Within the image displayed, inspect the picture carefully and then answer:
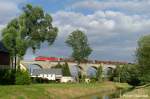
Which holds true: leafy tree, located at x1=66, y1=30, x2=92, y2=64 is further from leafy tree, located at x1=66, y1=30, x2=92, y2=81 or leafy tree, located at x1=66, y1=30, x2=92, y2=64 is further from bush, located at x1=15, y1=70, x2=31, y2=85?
bush, located at x1=15, y1=70, x2=31, y2=85

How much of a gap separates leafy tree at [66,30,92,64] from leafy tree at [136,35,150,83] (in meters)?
32.5

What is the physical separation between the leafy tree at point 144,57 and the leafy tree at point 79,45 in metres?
32.5

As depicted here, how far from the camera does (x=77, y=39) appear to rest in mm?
129500

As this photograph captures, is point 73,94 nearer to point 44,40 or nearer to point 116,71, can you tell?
point 44,40

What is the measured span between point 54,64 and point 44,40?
57342mm

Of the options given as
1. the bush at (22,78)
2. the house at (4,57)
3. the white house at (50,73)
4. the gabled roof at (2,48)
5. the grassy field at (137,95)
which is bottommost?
the grassy field at (137,95)

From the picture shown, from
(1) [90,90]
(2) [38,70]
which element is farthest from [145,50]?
(2) [38,70]

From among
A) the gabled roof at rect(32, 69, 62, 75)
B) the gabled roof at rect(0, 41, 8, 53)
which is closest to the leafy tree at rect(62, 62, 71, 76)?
the gabled roof at rect(32, 69, 62, 75)

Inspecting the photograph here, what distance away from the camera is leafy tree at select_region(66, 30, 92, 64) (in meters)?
128

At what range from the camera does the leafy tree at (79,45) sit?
5022 inches

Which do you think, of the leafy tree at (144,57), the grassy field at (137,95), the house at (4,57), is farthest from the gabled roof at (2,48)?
the leafy tree at (144,57)

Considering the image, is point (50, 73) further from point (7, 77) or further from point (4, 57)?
point (7, 77)

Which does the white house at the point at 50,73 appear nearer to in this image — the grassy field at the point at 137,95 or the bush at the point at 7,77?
the bush at the point at 7,77

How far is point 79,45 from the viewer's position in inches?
5079
